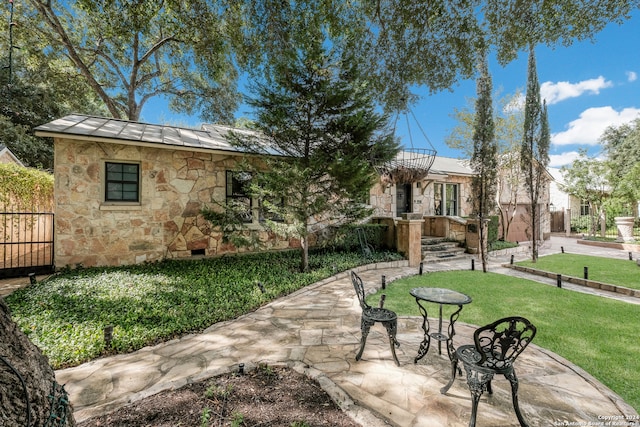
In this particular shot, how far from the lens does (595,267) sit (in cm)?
878

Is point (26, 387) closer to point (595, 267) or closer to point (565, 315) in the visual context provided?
point (565, 315)

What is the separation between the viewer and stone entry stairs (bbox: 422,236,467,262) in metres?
10.4

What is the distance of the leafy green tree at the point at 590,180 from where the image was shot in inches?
608

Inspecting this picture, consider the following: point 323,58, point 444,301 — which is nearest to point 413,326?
Result: point 444,301

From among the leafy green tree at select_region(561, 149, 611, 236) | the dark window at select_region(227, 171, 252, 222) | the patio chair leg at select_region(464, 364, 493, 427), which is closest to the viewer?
the patio chair leg at select_region(464, 364, 493, 427)

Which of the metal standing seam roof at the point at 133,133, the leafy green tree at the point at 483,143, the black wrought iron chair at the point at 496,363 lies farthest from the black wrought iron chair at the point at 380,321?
the leafy green tree at the point at 483,143

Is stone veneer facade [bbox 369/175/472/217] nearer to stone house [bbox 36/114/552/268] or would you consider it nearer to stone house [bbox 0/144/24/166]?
stone house [bbox 36/114/552/268]

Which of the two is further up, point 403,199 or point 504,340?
point 403,199

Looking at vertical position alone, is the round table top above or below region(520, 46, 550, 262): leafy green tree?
below

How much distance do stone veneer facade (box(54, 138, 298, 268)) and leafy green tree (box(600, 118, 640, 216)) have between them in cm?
1974

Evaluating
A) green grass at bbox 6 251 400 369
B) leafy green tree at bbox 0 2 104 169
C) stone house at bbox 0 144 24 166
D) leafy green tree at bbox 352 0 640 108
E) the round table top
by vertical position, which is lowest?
green grass at bbox 6 251 400 369

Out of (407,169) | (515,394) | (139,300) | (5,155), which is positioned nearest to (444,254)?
(407,169)

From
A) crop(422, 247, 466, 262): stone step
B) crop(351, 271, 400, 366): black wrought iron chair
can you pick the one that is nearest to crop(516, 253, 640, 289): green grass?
crop(422, 247, 466, 262): stone step

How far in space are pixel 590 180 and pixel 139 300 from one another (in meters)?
21.9
